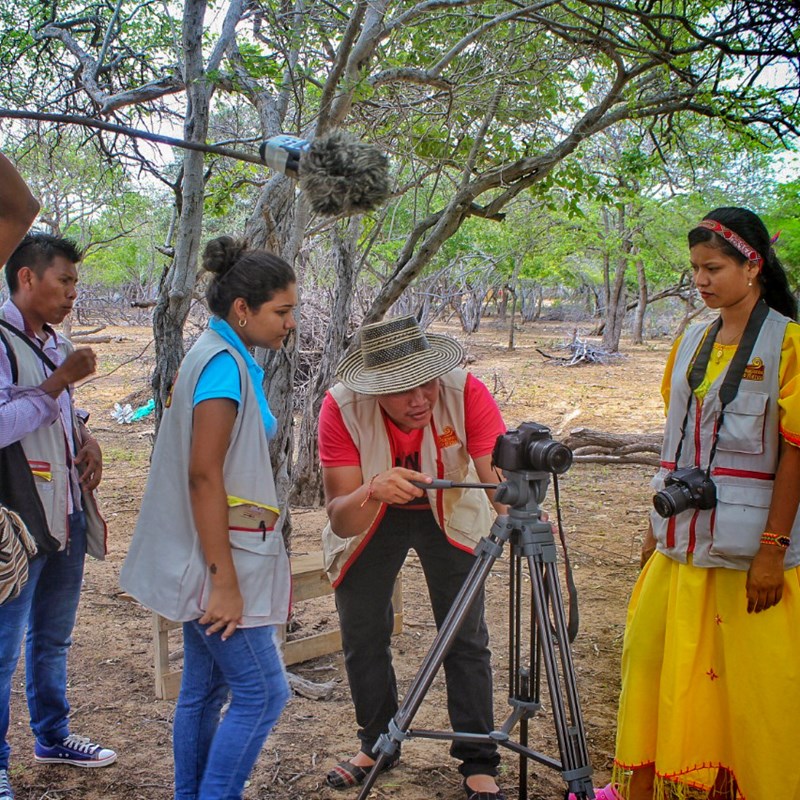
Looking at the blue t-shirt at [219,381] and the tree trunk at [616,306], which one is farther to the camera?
the tree trunk at [616,306]

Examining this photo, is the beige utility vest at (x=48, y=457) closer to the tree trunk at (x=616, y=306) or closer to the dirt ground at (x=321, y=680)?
the dirt ground at (x=321, y=680)

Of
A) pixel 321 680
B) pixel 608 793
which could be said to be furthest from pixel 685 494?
pixel 321 680

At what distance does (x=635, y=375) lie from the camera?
1723cm

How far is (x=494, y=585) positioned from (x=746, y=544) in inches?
104

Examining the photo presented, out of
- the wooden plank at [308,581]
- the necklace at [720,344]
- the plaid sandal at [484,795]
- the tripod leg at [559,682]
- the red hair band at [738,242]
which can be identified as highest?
the red hair band at [738,242]

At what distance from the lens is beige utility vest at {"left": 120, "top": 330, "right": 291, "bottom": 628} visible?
1996 mm

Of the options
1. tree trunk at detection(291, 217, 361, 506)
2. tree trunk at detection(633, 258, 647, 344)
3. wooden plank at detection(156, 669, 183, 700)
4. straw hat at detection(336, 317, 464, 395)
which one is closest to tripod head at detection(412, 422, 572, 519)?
straw hat at detection(336, 317, 464, 395)

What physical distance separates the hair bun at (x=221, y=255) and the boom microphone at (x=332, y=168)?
52 centimetres

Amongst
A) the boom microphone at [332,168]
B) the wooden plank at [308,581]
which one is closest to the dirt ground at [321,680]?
the wooden plank at [308,581]

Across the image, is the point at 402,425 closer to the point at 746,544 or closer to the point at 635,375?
the point at 746,544

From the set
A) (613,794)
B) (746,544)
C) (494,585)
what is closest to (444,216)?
(494,585)

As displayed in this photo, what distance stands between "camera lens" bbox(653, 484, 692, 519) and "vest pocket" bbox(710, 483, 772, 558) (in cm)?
10

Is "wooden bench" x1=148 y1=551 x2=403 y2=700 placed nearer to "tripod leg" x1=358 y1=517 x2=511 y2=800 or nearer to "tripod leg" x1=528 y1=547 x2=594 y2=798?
"tripod leg" x1=358 y1=517 x2=511 y2=800

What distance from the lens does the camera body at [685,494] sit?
2.21 meters
